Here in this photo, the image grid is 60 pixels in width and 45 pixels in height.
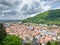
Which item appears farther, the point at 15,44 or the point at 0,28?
the point at 0,28

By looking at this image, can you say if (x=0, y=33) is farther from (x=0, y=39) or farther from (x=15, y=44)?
(x=15, y=44)

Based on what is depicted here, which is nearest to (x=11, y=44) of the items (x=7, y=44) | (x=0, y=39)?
(x=7, y=44)

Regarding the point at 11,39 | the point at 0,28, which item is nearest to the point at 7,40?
the point at 11,39

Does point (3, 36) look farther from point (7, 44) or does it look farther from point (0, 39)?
point (7, 44)

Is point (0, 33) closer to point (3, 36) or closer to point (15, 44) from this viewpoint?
point (3, 36)

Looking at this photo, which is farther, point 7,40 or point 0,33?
point 0,33

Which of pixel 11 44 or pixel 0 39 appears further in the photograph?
pixel 0 39

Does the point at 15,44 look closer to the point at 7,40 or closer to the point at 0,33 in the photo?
the point at 7,40
